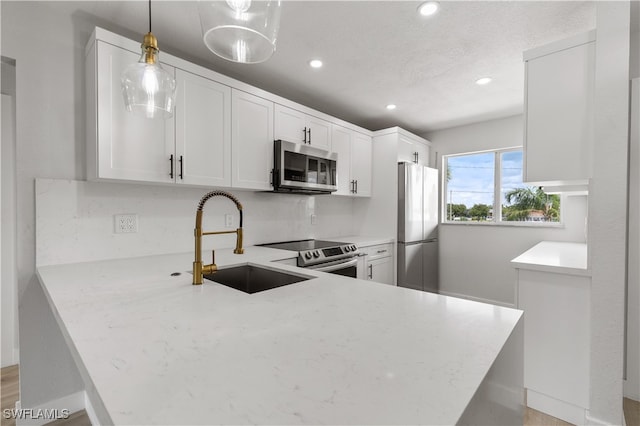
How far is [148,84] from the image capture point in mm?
1339

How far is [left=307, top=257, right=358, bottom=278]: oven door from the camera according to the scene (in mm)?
2562

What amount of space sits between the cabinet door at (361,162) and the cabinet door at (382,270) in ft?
2.79

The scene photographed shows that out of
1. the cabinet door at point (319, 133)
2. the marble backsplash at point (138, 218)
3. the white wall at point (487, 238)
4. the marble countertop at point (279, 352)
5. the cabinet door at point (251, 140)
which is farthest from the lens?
the white wall at point (487, 238)

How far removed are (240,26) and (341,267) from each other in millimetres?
2175

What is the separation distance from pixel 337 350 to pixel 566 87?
2.05 meters

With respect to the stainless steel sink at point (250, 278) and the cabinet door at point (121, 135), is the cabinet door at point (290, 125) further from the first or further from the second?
the stainless steel sink at point (250, 278)

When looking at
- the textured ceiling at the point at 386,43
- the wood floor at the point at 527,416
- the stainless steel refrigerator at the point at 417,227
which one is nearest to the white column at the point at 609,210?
the wood floor at the point at 527,416

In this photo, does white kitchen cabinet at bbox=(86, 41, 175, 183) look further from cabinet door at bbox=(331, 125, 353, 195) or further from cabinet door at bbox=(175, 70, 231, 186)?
cabinet door at bbox=(331, 125, 353, 195)

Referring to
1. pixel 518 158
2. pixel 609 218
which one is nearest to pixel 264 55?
pixel 609 218

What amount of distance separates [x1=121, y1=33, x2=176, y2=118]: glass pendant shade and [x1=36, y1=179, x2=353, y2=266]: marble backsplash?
0.89 metres

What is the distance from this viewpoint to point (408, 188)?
12.0ft

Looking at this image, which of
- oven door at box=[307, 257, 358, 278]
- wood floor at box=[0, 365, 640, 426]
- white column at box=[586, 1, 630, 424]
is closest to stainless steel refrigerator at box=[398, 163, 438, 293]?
oven door at box=[307, 257, 358, 278]

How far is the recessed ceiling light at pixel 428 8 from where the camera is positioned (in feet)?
5.84

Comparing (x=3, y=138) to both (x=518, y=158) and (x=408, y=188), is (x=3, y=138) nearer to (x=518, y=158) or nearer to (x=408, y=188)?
(x=408, y=188)
